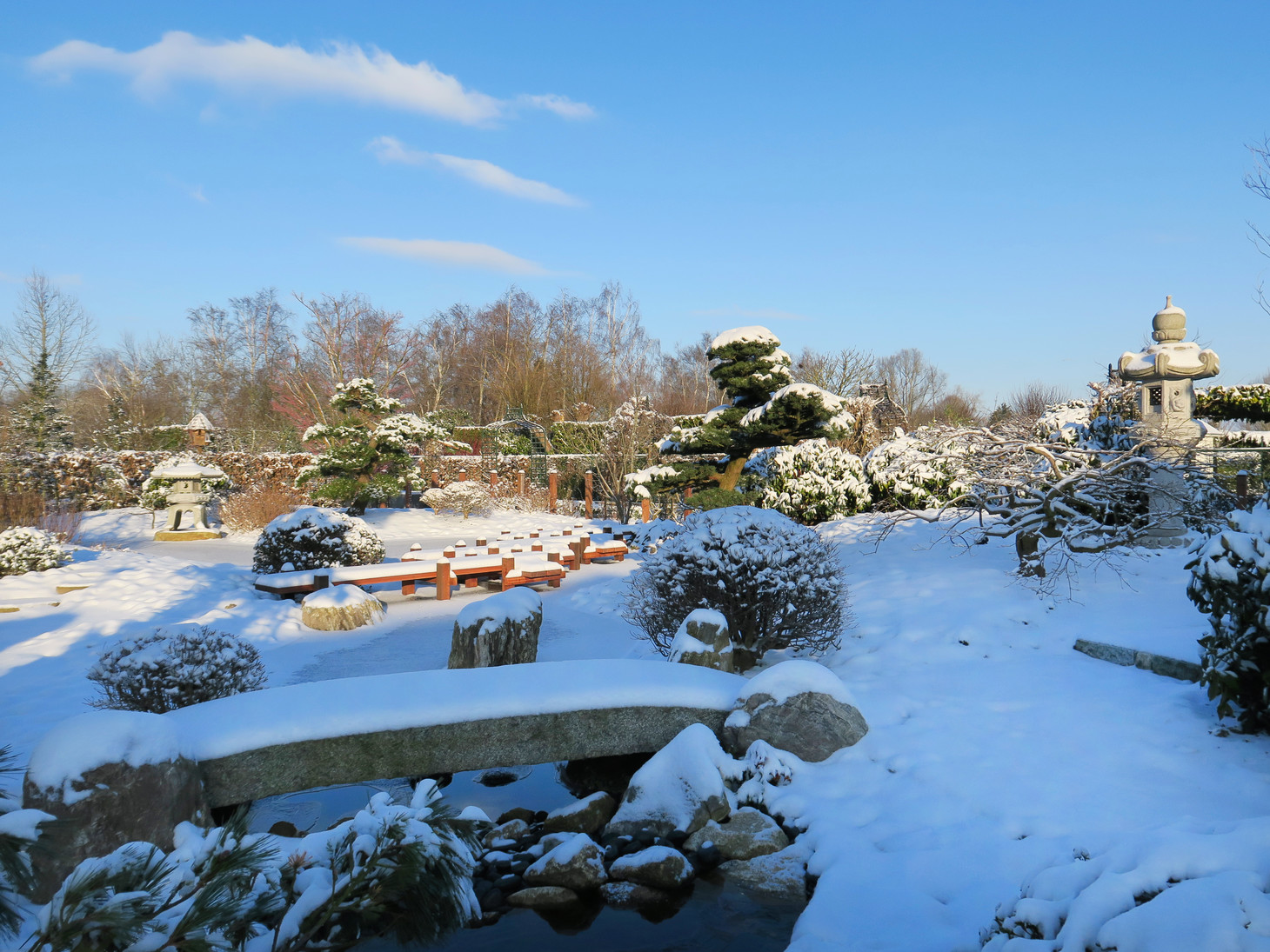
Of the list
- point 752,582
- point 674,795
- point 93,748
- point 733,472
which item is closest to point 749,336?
point 733,472

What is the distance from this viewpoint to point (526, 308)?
3578cm

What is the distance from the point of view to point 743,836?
3.99 metres

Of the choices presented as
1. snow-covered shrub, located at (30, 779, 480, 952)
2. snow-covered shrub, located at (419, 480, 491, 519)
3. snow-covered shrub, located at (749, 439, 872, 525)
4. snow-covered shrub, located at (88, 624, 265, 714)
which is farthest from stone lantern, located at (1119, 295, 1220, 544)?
snow-covered shrub, located at (419, 480, 491, 519)

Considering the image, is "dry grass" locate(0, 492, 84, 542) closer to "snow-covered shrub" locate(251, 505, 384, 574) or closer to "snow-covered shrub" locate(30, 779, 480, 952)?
"snow-covered shrub" locate(251, 505, 384, 574)

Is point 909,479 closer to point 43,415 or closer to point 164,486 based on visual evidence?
point 164,486

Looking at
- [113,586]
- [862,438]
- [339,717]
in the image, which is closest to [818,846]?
[339,717]

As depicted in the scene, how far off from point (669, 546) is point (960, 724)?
100 inches

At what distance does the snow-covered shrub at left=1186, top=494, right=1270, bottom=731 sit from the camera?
3.93 metres

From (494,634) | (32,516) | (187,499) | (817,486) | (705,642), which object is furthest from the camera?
(187,499)

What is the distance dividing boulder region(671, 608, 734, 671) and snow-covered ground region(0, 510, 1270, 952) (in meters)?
0.97

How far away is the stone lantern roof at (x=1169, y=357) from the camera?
7402mm

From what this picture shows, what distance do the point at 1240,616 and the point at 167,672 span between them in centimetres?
622

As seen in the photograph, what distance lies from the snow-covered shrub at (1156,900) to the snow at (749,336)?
1202 cm

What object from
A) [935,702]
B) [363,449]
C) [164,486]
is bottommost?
[935,702]
